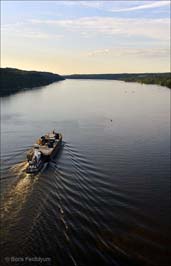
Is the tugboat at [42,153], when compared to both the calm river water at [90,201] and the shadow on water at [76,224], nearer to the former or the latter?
the calm river water at [90,201]

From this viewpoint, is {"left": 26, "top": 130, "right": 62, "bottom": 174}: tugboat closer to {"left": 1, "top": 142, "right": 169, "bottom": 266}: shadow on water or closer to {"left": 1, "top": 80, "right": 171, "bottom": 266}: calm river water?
{"left": 1, "top": 80, "right": 171, "bottom": 266}: calm river water

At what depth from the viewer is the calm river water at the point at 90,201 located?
76.1 ft

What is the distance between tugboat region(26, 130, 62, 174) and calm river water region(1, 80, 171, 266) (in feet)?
3.92

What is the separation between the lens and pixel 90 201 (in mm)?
30750

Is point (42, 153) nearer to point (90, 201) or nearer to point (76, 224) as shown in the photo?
point (90, 201)

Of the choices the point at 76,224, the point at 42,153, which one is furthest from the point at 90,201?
the point at 42,153

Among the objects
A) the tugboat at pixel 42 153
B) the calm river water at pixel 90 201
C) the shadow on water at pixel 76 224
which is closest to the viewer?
the shadow on water at pixel 76 224

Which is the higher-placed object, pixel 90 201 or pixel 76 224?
pixel 90 201

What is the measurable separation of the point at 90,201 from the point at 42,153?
45.1 feet

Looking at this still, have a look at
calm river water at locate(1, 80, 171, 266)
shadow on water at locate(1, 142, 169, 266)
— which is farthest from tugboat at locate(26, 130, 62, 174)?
shadow on water at locate(1, 142, 169, 266)

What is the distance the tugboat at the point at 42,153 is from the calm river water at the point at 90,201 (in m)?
1.20

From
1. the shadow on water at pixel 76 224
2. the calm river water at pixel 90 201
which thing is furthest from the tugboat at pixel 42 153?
the shadow on water at pixel 76 224

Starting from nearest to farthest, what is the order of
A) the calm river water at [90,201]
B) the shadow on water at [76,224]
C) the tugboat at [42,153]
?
the shadow on water at [76,224], the calm river water at [90,201], the tugboat at [42,153]

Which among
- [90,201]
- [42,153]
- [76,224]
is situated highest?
[42,153]
